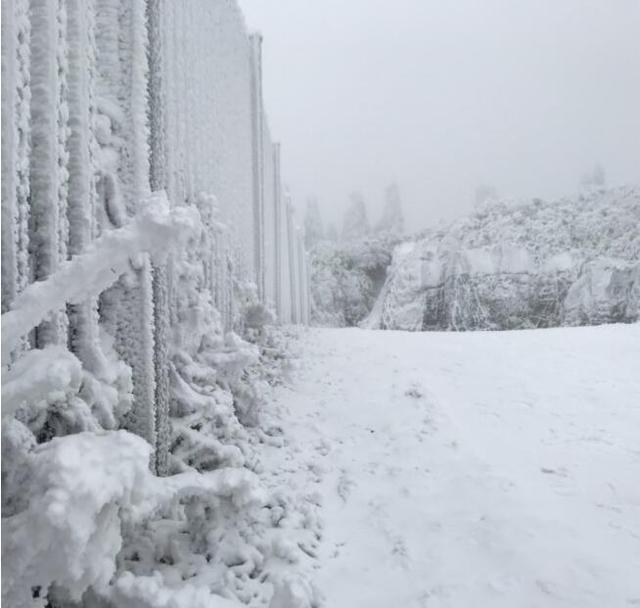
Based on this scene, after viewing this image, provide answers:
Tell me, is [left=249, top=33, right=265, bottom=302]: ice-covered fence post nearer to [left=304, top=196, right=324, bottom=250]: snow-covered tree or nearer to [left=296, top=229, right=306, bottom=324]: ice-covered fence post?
[left=296, top=229, right=306, bottom=324]: ice-covered fence post

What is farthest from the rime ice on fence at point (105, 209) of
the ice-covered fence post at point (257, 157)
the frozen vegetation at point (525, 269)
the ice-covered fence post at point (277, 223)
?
the frozen vegetation at point (525, 269)

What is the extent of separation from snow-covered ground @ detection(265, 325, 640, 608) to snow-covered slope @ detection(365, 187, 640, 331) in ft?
47.1

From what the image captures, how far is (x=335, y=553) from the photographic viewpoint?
2303mm

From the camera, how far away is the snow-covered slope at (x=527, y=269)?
18281 millimetres

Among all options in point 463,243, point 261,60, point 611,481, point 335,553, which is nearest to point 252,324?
point 335,553

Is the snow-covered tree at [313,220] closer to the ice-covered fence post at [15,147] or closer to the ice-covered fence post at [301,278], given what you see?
the ice-covered fence post at [301,278]

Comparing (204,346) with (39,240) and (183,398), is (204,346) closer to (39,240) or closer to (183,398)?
(183,398)

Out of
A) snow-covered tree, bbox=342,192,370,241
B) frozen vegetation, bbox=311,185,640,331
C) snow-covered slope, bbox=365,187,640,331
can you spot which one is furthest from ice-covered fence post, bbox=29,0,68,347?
snow-covered tree, bbox=342,192,370,241

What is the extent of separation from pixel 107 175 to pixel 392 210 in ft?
146

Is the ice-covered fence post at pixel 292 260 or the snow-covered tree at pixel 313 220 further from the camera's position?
the snow-covered tree at pixel 313 220

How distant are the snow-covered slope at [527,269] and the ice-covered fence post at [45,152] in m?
19.3

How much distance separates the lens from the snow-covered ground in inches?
80.4

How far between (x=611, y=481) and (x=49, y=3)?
137 inches

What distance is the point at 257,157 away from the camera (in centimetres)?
611
